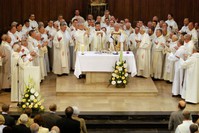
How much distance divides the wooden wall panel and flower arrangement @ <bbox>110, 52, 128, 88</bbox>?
6306 mm

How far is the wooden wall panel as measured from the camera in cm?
2070

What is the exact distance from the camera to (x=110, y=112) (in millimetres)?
13344

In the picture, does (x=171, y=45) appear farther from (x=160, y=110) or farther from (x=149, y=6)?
(x=149, y=6)

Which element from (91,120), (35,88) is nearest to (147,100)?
(91,120)

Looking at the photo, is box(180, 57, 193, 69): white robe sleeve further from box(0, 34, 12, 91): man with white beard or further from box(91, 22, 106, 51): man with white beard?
box(0, 34, 12, 91): man with white beard

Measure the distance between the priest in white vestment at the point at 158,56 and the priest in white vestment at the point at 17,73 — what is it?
4.57 metres

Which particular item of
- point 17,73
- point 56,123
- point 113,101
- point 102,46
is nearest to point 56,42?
point 102,46

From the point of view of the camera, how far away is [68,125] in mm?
9836

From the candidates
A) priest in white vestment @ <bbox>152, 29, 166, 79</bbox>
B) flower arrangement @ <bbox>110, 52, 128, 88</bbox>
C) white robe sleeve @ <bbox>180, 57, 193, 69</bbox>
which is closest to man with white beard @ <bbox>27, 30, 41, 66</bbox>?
flower arrangement @ <bbox>110, 52, 128, 88</bbox>

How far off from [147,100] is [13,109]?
3723 mm

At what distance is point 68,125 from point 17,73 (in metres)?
4.51

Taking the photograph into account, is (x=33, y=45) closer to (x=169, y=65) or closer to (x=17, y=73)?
(x=17, y=73)

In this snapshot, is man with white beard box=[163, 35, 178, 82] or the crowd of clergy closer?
the crowd of clergy

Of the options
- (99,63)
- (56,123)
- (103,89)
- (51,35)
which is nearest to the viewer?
(56,123)
